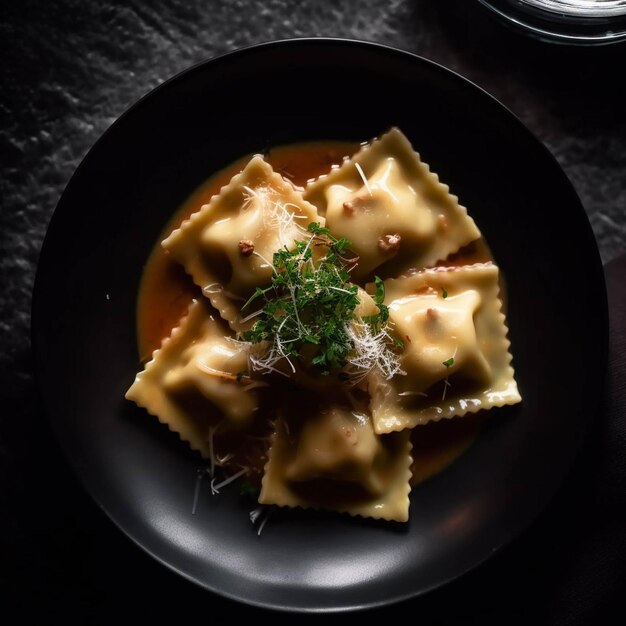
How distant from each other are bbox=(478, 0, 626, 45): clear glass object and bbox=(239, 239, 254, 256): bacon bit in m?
1.97

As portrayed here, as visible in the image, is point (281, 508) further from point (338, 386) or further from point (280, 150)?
point (280, 150)

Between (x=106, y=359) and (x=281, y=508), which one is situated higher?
(x=106, y=359)

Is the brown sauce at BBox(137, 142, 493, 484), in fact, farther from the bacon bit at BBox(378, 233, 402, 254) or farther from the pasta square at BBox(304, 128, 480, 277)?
the bacon bit at BBox(378, 233, 402, 254)

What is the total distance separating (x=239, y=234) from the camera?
3.76 m

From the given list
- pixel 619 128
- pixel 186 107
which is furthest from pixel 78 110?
pixel 619 128

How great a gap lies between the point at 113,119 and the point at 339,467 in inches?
91.9

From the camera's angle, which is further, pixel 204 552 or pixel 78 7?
pixel 78 7

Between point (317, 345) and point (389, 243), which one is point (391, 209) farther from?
point (317, 345)

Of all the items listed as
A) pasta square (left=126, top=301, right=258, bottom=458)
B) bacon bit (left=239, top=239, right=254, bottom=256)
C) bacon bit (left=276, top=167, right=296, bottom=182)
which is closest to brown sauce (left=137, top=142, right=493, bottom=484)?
bacon bit (left=276, top=167, right=296, bottom=182)

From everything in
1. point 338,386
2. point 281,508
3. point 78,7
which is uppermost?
point 78,7

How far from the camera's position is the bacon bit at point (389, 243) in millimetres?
3789

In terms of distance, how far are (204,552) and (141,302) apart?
54.3 inches

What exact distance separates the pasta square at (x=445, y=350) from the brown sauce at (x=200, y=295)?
14cm

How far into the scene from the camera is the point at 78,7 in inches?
164
